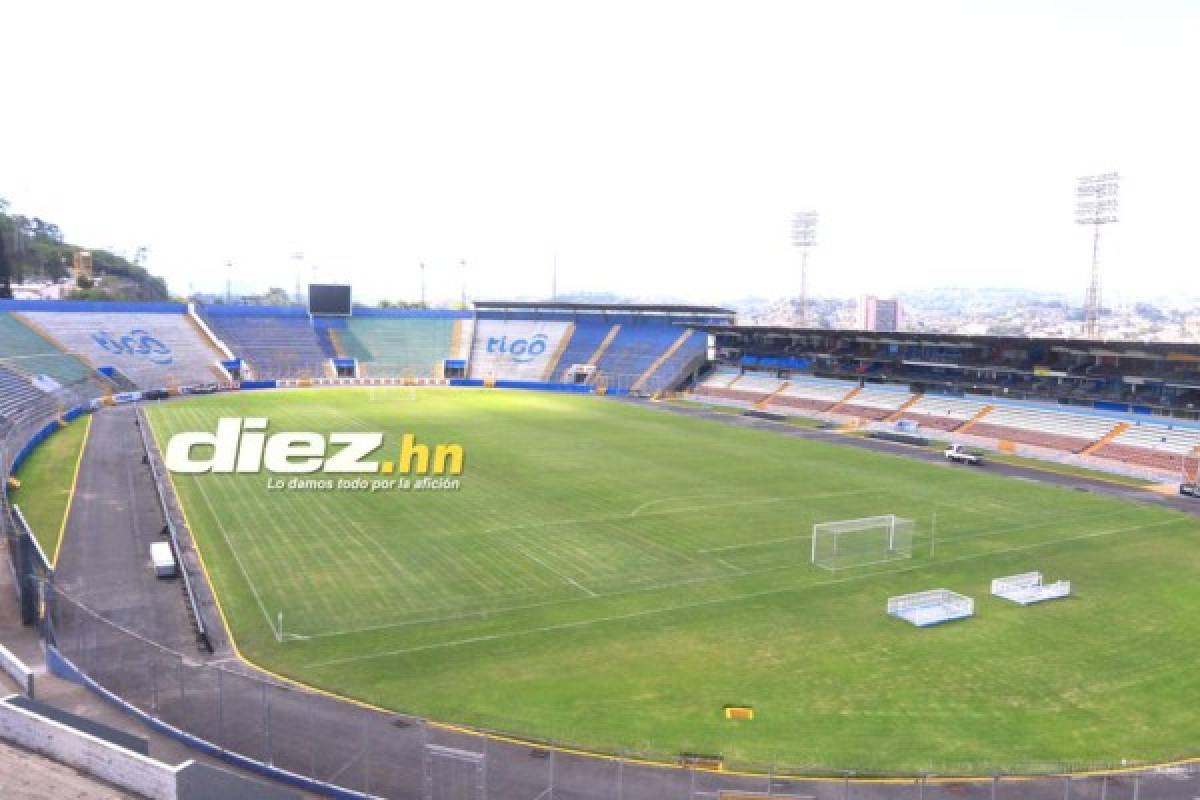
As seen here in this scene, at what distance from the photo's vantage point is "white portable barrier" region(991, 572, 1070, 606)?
28.7 metres

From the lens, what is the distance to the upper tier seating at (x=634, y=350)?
99.4m

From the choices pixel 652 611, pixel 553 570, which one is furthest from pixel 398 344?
pixel 652 611

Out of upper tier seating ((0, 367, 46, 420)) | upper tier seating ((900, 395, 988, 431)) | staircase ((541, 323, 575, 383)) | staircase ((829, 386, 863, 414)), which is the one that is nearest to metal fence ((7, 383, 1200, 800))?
upper tier seating ((0, 367, 46, 420))

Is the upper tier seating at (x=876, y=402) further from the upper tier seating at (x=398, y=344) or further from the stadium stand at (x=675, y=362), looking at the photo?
the upper tier seating at (x=398, y=344)

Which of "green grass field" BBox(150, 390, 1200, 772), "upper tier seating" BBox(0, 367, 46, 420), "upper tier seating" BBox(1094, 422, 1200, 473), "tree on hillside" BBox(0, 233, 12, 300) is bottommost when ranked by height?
"green grass field" BBox(150, 390, 1200, 772)

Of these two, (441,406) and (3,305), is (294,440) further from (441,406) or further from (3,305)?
(3,305)

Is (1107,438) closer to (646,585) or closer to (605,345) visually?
(646,585)

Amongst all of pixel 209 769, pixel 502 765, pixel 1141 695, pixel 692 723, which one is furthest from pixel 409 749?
pixel 1141 695

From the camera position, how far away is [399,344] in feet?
355

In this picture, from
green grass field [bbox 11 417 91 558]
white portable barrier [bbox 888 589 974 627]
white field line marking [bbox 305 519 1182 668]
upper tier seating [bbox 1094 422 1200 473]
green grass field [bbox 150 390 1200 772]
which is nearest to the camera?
green grass field [bbox 150 390 1200 772]

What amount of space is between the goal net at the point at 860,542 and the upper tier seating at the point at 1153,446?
89.2 ft

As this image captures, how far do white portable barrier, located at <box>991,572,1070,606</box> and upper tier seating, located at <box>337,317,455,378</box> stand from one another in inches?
3198

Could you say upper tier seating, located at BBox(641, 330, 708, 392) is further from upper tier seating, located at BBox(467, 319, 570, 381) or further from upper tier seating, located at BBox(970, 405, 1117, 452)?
upper tier seating, located at BBox(970, 405, 1117, 452)

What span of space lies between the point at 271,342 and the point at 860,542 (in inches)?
3266
